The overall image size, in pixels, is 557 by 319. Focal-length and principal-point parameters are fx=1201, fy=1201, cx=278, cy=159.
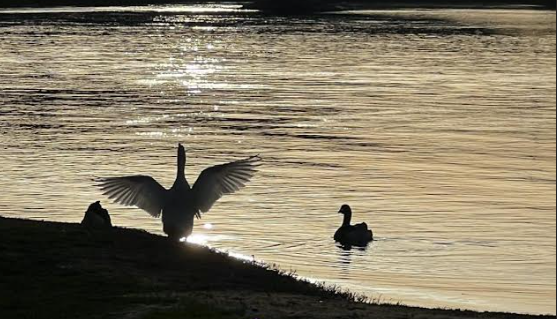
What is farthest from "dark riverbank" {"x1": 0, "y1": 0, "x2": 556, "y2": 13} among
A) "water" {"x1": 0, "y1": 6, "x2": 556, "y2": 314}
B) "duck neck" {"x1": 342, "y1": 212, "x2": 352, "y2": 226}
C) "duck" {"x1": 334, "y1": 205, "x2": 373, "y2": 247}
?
"duck" {"x1": 334, "y1": 205, "x2": 373, "y2": 247}

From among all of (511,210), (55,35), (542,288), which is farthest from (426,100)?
(55,35)

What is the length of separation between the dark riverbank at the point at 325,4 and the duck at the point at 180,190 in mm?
129581

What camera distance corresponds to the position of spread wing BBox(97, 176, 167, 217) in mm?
17203

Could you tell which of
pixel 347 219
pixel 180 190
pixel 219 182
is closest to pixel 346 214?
pixel 347 219

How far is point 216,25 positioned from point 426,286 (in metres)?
99.5

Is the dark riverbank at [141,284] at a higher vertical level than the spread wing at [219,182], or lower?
lower

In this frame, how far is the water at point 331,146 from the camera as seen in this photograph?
2327 cm

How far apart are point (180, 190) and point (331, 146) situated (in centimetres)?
2134

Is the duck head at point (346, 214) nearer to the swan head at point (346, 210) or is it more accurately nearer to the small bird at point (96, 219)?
the swan head at point (346, 210)

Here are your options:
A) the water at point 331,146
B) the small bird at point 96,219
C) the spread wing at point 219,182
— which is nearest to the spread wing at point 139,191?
the spread wing at point 219,182

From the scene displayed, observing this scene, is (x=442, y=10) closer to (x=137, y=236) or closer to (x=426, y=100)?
(x=426, y=100)

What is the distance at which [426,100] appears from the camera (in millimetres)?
50625

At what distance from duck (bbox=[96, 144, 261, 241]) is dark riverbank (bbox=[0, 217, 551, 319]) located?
70 centimetres

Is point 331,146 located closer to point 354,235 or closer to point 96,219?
point 354,235
